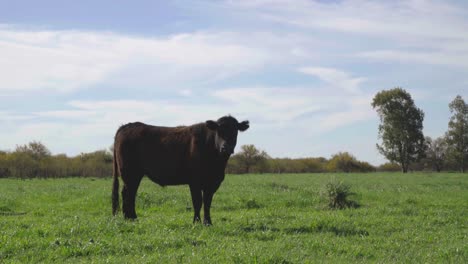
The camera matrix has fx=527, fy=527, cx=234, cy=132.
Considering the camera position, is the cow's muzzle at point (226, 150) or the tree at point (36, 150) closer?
the cow's muzzle at point (226, 150)

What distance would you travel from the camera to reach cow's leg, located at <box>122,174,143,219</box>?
15.7m

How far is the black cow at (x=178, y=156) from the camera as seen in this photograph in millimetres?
14672

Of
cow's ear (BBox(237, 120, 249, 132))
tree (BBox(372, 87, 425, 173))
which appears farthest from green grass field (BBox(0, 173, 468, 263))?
tree (BBox(372, 87, 425, 173))

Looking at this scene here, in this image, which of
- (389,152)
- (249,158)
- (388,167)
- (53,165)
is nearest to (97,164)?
(53,165)

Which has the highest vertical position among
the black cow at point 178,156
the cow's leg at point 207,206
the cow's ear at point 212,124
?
the cow's ear at point 212,124

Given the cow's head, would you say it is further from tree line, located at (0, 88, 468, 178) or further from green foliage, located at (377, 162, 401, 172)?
green foliage, located at (377, 162, 401, 172)

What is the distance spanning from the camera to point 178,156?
15.4 m

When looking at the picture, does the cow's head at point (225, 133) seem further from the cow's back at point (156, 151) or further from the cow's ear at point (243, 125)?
the cow's back at point (156, 151)

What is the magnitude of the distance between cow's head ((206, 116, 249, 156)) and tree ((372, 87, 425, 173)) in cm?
7188

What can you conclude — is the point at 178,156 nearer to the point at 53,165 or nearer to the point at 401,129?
the point at 53,165

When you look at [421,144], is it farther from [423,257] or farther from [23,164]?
[423,257]

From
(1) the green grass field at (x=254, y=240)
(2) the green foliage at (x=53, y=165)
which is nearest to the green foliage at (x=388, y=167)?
(2) the green foliage at (x=53, y=165)

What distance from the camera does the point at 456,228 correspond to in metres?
15.1

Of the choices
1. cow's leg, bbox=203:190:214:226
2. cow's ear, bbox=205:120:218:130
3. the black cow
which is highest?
cow's ear, bbox=205:120:218:130
